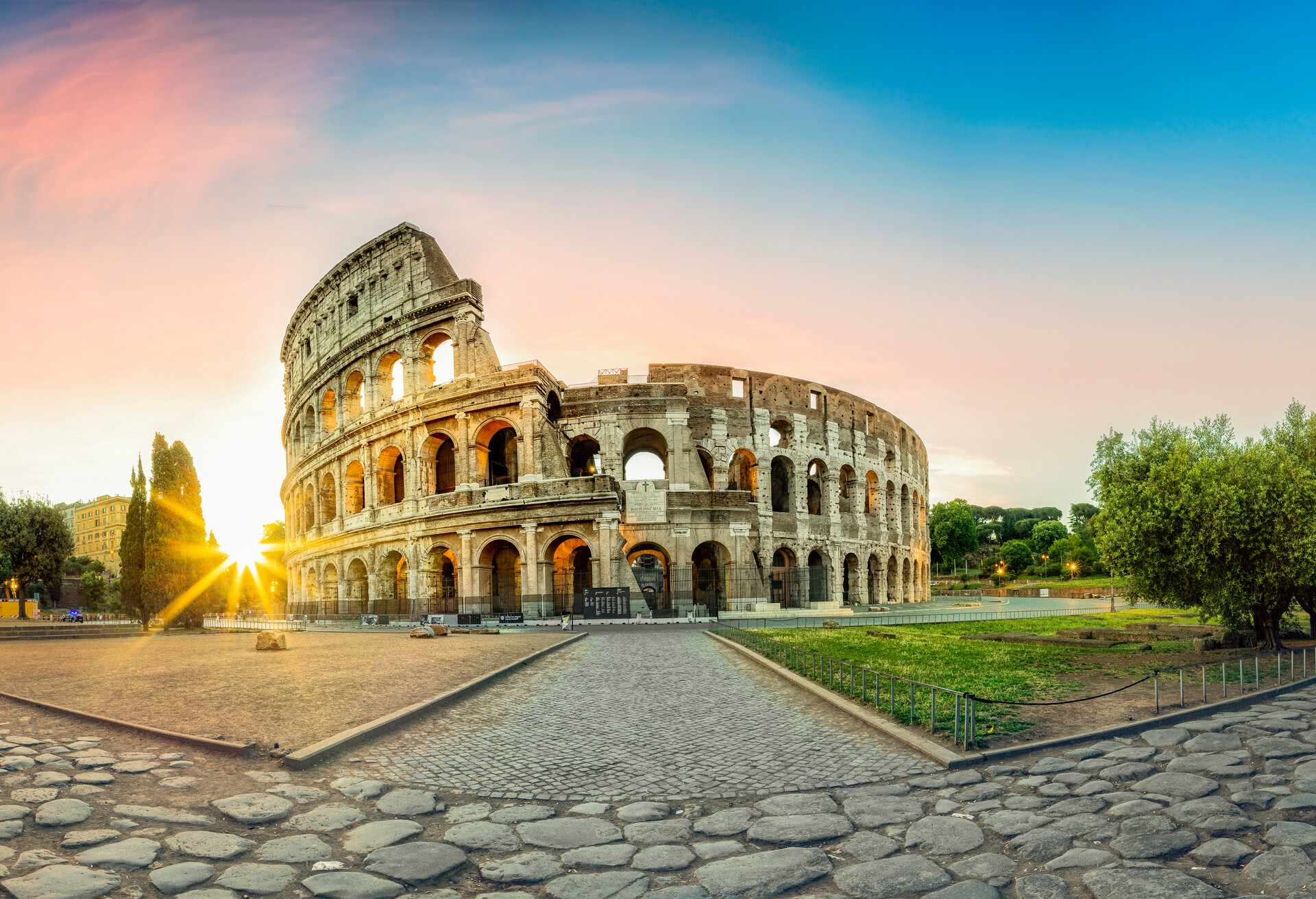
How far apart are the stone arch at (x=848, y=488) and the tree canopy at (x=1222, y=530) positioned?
3071cm

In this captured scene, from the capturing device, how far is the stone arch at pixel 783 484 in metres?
43.8

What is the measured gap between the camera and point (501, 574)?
38.6 metres

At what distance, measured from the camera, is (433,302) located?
36.8 m

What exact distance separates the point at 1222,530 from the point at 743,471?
30.6m

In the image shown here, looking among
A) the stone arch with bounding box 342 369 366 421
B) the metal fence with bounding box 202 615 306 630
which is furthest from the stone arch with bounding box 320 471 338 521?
the metal fence with bounding box 202 615 306 630

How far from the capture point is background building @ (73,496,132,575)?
361 ft

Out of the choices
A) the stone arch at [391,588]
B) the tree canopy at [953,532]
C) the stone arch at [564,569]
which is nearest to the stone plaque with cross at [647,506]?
the stone arch at [564,569]

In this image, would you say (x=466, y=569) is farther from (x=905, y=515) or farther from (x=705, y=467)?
(x=905, y=515)

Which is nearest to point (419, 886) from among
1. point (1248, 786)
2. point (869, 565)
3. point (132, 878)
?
point (132, 878)

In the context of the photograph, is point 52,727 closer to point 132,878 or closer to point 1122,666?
point 132,878

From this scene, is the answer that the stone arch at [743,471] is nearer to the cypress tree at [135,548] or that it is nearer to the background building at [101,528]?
the cypress tree at [135,548]

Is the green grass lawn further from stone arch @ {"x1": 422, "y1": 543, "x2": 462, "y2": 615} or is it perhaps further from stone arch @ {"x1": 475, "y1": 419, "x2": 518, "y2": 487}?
stone arch @ {"x1": 475, "y1": 419, "x2": 518, "y2": 487}

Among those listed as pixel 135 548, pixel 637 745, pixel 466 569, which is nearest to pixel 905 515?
pixel 466 569

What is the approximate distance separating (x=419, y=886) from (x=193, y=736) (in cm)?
451
